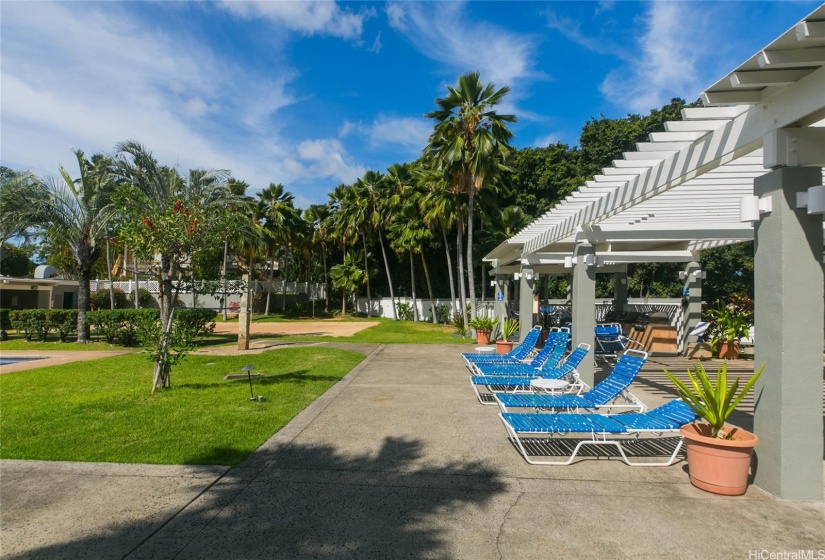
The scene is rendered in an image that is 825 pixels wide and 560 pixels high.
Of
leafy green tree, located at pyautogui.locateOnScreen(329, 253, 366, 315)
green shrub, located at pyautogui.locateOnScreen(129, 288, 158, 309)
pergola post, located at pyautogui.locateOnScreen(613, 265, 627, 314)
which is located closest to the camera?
pergola post, located at pyautogui.locateOnScreen(613, 265, 627, 314)

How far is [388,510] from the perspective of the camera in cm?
398

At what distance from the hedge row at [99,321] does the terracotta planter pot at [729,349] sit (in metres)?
15.5

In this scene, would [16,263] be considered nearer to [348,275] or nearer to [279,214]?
[279,214]

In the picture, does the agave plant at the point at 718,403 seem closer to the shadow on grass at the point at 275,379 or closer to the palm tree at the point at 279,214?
the shadow on grass at the point at 275,379

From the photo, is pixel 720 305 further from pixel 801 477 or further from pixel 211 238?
pixel 211 238

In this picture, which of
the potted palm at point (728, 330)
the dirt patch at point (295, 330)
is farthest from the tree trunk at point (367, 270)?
the potted palm at point (728, 330)

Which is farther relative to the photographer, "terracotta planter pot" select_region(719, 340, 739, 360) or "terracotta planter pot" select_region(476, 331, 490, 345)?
"terracotta planter pot" select_region(476, 331, 490, 345)

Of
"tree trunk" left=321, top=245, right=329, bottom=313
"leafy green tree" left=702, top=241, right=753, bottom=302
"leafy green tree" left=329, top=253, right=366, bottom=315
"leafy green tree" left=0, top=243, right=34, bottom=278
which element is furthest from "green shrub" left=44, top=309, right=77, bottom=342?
"leafy green tree" left=0, top=243, right=34, bottom=278

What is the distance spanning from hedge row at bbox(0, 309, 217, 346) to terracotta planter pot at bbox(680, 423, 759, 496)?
1512 cm

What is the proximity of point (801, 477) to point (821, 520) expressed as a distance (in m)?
0.40

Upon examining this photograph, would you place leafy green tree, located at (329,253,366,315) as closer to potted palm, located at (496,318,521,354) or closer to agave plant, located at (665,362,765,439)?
potted palm, located at (496,318,521,354)

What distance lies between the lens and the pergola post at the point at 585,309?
28.8ft

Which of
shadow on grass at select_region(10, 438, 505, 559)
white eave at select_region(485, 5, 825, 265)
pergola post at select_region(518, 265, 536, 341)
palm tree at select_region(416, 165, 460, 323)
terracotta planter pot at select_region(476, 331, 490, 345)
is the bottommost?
shadow on grass at select_region(10, 438, 505, 559)

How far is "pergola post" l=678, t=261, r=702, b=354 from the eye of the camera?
1384 centimetres
